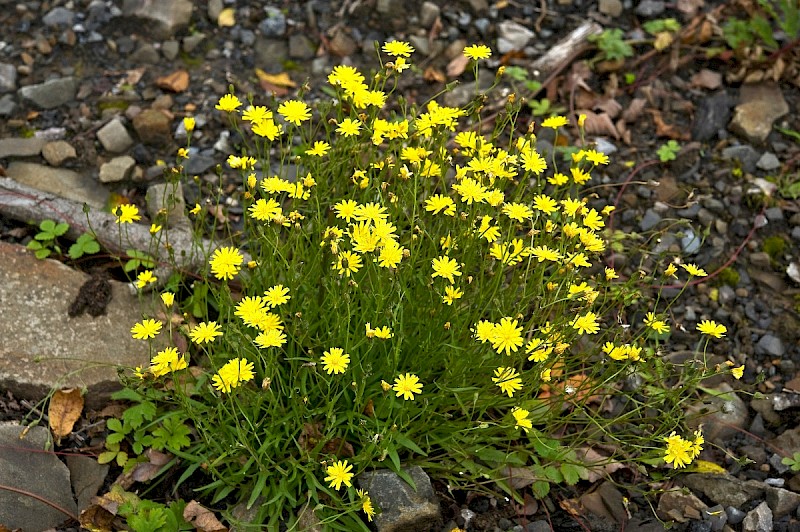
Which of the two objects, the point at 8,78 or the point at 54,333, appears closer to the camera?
the point at 54,333

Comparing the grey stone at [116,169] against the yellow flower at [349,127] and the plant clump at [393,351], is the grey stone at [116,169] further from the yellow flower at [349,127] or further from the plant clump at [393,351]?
the yellow flower at [349,127]

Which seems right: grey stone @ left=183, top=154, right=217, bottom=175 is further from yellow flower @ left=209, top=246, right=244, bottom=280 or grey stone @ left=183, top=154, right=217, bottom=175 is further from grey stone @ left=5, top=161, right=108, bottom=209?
yellow flower @ left=209, top=246, right=244, bottom=280

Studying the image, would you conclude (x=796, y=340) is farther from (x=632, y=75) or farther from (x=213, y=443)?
(x=213, y=443)

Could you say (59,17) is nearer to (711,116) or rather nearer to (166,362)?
(166,362)

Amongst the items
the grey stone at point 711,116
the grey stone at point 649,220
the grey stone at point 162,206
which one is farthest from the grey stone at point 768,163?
the grey stone at point 162,206

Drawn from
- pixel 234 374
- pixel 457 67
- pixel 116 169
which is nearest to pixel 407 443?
pixel 234 374
